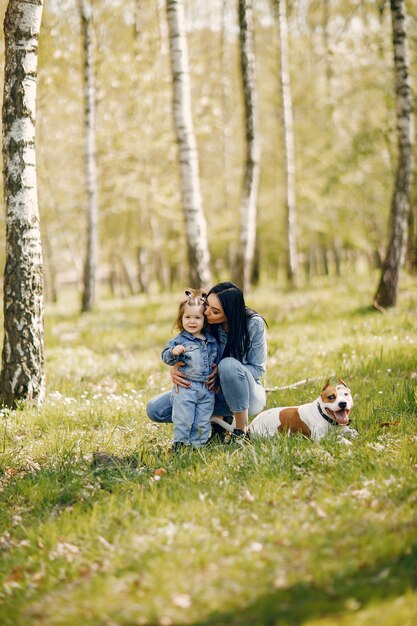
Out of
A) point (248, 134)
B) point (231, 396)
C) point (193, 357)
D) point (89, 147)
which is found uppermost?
point (89, 147)

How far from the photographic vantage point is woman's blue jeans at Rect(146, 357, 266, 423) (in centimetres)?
523

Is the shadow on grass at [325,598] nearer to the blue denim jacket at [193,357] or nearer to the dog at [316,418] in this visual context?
the dog at [316,418]

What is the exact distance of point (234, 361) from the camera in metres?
5.27

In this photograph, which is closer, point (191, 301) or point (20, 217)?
point (191, 301)

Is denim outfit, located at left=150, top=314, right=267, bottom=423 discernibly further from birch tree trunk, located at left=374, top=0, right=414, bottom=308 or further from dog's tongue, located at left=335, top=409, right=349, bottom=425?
birch tree trunk, located at left=374, top=0, right=414, bottom=308

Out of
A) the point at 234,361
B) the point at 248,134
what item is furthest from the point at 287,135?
the point at 234,361

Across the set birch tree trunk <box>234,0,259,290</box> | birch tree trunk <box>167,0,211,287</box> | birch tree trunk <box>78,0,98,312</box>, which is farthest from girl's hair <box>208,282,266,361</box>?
birch tree trunk <box>78,0,98,312</box>

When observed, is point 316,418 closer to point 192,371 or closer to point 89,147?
point 192,371

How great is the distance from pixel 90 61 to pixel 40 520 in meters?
13.2

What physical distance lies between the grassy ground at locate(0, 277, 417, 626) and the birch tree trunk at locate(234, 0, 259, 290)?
7.02 m

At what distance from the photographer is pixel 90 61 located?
1452 centimetres

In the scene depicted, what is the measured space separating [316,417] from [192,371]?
1.23 meters

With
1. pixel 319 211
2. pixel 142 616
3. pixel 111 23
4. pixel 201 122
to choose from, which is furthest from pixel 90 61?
pixel 142 616

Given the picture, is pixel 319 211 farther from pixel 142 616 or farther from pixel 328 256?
pixel 142 616
